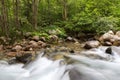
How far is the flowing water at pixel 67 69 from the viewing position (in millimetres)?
6935

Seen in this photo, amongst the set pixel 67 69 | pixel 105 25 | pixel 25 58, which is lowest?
pixel 25 58

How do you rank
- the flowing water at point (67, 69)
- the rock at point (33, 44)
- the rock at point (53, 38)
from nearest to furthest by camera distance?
1. the flowing water at point (67, 69)
2. the rock at point (33, 44)
3. the rock at point (53, 38)

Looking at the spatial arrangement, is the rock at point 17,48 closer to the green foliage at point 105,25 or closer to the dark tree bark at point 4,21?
the dark tree bark at point 4,21

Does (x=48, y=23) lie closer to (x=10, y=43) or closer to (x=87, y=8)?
(x=87, y=8)

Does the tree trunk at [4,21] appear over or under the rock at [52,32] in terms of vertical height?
over

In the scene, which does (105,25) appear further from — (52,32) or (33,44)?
(33,44)

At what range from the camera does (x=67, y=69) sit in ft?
23.7

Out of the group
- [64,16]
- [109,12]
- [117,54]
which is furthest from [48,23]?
[117,54]

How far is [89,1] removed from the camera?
18.2 metres

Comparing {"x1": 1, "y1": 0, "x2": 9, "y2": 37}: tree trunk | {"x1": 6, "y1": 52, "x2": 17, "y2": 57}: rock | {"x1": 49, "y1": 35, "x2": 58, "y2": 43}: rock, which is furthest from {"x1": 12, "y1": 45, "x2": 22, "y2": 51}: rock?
{"x1": 49, "y1": 35, "x2": 58, "y2": 43}: rock

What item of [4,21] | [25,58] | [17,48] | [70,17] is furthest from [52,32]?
[25,58]

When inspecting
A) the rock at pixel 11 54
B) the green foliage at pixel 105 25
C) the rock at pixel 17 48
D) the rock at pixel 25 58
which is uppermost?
the green foliage at pixel 105 25

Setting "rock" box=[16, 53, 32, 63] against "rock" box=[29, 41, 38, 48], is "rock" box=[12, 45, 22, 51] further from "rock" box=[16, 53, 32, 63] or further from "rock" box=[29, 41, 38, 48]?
"rock" box=[16, 53, 32, 63]

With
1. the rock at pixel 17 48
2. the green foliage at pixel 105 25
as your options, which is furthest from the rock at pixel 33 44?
the green foliage at pixel 105 25
